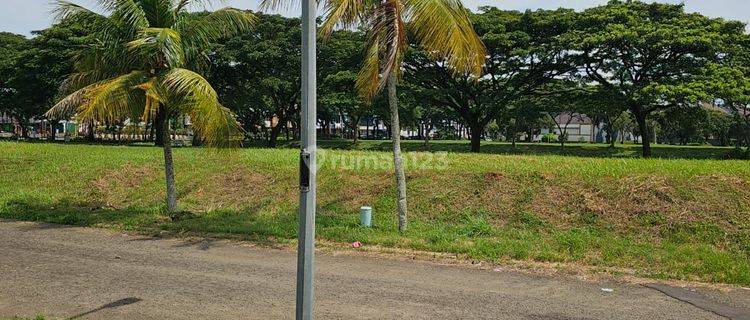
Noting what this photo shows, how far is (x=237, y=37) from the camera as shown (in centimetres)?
3359

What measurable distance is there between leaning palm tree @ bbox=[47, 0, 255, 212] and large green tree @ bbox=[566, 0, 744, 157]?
1803 cm

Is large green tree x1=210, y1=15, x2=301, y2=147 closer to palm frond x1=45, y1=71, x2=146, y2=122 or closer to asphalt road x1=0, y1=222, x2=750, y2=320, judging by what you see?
palm frond x1=45, y1=71, x2=146, y2=122

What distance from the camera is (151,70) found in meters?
11.9

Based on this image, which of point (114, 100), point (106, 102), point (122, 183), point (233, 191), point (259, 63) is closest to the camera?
point (106, 102)

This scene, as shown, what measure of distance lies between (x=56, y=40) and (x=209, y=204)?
2808 centimetres

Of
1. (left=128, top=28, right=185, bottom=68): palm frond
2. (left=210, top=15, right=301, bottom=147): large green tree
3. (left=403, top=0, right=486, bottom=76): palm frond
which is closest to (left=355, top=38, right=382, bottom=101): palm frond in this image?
(left=403, top=0, right=486, bottom=76): palm frond

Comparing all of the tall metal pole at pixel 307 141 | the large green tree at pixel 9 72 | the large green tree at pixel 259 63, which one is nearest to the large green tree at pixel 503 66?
the large green tree at pixel 259 63

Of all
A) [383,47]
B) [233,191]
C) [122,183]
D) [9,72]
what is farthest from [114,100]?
[9,72]

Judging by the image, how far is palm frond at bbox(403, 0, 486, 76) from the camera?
31.0 feet

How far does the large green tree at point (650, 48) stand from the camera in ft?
77.8

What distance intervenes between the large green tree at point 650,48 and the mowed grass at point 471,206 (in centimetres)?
1239

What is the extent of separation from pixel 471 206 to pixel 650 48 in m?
17.9

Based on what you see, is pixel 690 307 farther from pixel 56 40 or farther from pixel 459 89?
pixel 56 40

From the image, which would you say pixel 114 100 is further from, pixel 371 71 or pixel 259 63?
pixel 259 63
